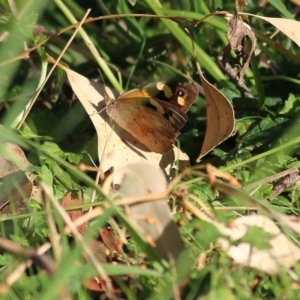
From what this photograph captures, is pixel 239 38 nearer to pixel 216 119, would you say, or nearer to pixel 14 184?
pixel 216 119

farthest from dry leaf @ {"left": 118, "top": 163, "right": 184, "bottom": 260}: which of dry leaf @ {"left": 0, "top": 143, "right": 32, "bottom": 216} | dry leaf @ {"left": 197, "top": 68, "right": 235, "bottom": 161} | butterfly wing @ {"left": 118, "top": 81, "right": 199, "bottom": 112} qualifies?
butterfly wing @ {"left": 118, "top": 81, "right": 199, "bottom": 112}

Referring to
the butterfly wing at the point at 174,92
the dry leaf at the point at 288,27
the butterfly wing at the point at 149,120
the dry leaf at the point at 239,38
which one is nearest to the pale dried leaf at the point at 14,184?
the butterfly wing at the point at 149,120

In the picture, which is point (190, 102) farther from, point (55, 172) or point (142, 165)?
point (142, 165)

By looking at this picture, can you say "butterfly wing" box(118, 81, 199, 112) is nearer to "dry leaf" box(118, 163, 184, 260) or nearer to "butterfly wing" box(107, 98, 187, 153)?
"butterfly wing" box(107, 98, 187, 153)

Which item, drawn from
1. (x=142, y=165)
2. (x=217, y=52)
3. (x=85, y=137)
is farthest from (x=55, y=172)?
(x=217, y=52)

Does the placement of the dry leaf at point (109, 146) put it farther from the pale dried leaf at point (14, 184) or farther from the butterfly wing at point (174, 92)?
the pale dried leaf at point (14, 184)

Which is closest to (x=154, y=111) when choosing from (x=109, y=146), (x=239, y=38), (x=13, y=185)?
(x=109, y=146)
